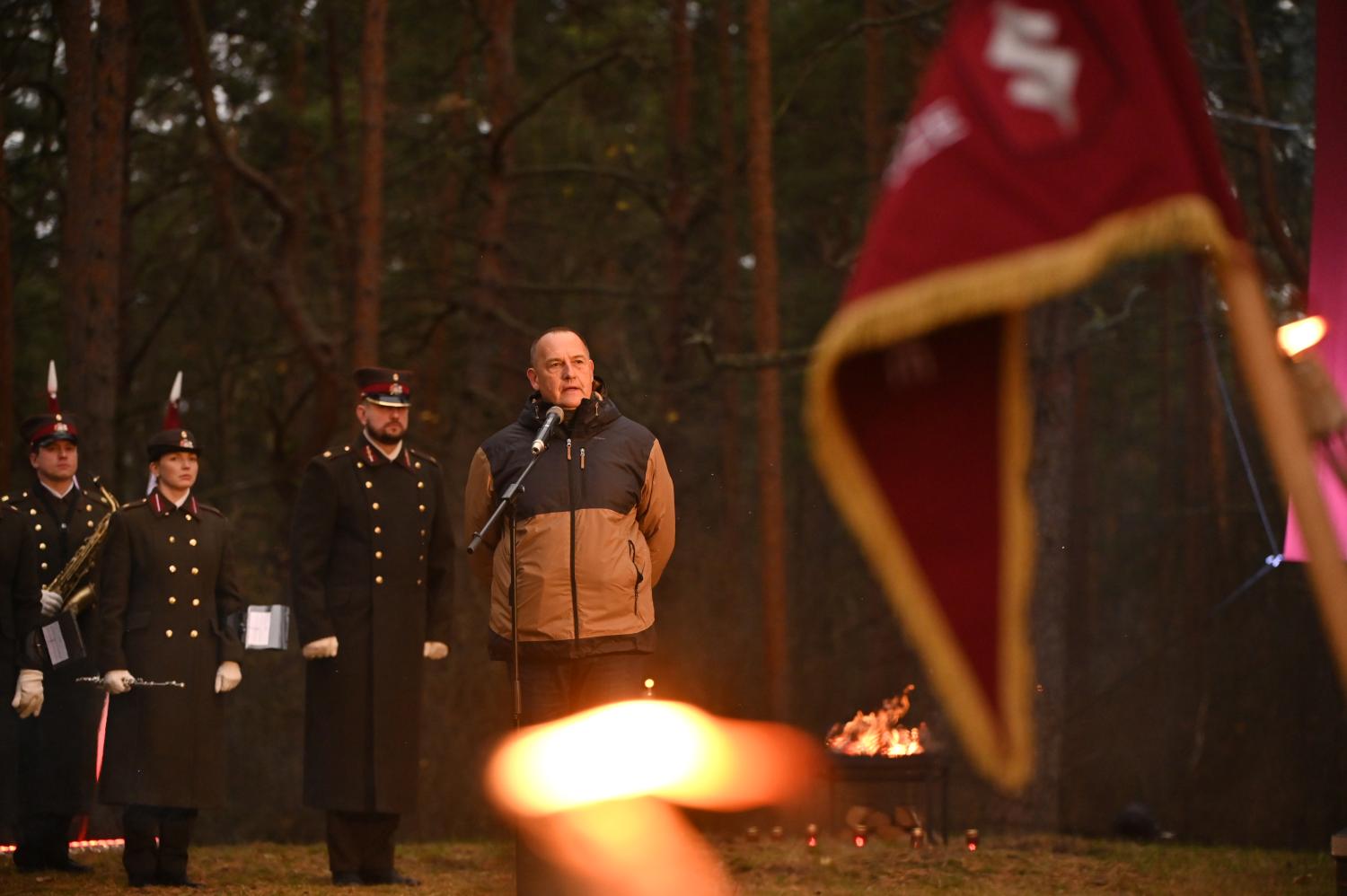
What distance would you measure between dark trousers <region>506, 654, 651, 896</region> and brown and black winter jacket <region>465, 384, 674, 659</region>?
0.21 ft

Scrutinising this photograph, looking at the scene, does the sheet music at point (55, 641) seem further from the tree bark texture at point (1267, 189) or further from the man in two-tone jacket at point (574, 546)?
the tree bark texture at point (1267, 189)

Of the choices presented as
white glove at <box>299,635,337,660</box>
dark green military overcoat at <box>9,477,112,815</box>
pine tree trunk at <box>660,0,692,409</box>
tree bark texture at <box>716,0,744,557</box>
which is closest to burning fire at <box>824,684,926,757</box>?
white glove at <box>299,635,337,660</box>

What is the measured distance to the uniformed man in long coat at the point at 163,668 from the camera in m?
9.52

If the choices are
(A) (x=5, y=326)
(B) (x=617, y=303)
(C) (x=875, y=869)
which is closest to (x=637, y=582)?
(C) (x=875, y=869)

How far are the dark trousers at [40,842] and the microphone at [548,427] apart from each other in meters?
4.68

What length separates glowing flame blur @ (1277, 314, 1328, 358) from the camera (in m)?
3.35

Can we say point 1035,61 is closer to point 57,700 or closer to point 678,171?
point 57,700

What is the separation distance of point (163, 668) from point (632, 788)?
324 centimetres

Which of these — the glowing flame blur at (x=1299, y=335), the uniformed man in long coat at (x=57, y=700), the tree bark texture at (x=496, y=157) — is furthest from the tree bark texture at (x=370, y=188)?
the glowing flame blur at (x=1299, y=335)

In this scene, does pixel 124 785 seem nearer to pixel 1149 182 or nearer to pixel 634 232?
pixel 1149 182

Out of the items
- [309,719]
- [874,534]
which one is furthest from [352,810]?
[874,534]

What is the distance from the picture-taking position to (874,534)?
9.16ft

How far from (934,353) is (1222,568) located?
19.8 meters

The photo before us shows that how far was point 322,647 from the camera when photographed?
9461mm
